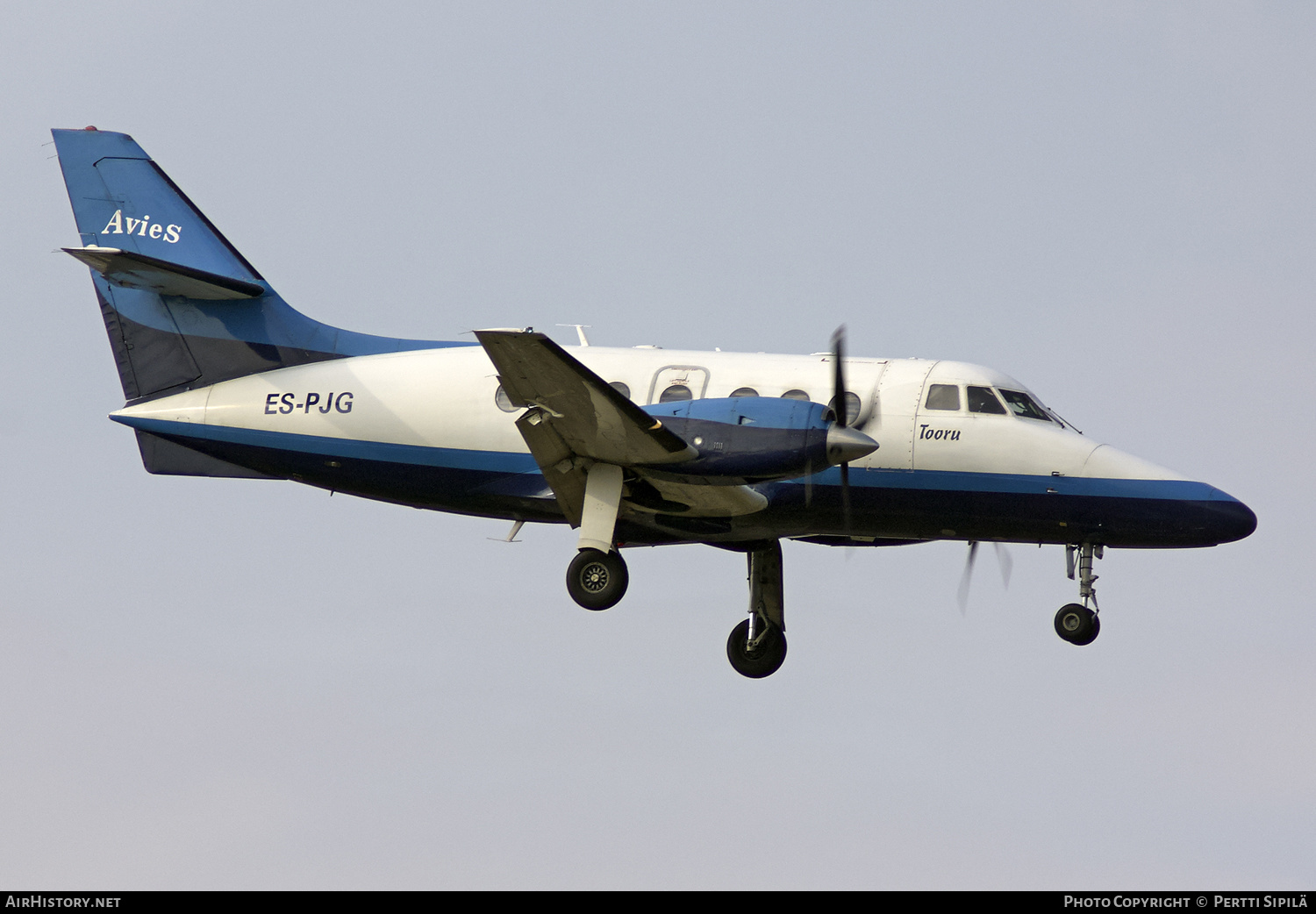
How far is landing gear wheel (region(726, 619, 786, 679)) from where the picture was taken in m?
21.5

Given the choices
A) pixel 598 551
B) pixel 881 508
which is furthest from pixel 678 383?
pixel 881 508

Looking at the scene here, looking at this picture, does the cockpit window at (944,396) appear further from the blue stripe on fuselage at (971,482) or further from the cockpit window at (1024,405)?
the blue stripe on fuselage at (971,482)

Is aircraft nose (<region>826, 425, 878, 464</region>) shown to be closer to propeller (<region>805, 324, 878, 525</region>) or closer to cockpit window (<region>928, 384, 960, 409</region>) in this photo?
propeller (<region>805, 324, 878, 525</region>)

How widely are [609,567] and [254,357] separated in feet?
20.1

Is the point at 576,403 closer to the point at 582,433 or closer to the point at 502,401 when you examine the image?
the point at 582,433

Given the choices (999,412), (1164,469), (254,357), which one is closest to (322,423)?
(254,357)

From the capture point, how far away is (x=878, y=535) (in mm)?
19359

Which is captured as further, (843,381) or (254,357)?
(254,357)

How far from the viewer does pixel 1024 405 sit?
62.4ft

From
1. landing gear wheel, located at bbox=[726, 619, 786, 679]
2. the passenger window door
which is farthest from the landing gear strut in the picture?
the passenger window door

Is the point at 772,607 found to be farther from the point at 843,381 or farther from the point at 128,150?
the point at 128,150

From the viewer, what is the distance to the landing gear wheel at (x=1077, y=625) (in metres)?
18.4
